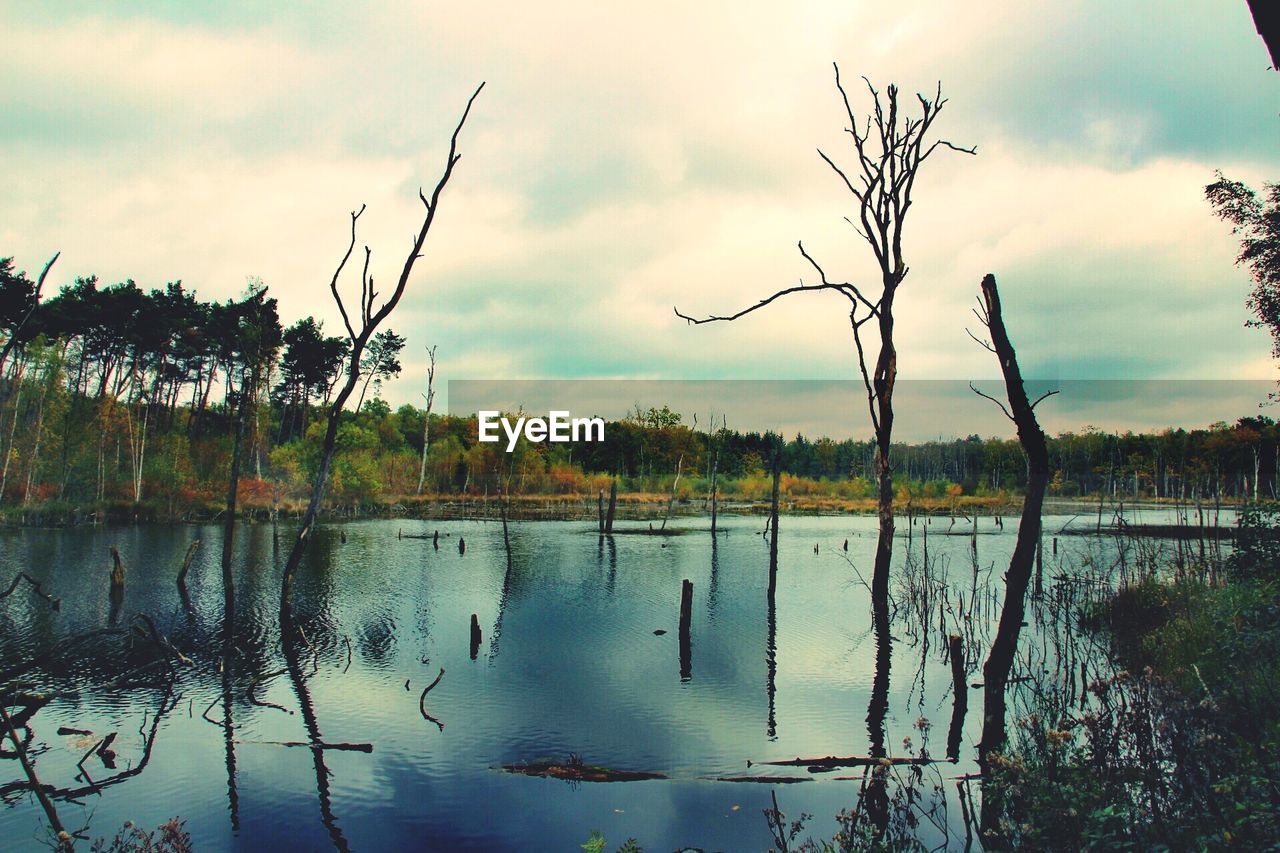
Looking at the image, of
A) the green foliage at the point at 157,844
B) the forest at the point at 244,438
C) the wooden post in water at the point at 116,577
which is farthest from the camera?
the forest at the point at 244,438

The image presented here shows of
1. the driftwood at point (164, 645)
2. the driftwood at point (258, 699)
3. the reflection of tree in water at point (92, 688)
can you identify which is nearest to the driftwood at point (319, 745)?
the reflection of tree in water at point (92, 688)

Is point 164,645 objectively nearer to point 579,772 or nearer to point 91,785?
point 91,785

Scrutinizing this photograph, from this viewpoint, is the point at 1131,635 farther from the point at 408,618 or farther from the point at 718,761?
the point at 408,618

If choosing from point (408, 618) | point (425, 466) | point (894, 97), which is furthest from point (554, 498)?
point (894, 97)

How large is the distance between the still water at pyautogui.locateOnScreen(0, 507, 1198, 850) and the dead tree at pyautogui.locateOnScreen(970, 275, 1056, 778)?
4.71 ft

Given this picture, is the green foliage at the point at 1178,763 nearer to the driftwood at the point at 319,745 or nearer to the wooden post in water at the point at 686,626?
the driftwood at the point at 319,745

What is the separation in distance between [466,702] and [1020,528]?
972cm

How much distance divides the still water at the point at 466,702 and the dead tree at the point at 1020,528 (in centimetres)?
144

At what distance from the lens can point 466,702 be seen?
1477cm

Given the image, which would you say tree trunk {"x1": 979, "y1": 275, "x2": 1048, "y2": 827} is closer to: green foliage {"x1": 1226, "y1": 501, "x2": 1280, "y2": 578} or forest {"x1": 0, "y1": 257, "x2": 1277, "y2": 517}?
green foliage {"x1": 1226, "y1": 501, "x2": 1280, "y2": 578}

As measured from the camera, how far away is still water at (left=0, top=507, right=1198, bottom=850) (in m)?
9.93

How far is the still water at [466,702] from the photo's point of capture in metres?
9.93

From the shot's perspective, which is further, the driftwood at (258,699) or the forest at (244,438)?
the forest at (244,438)

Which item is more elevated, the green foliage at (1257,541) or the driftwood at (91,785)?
the green foliage at (1257,541)
